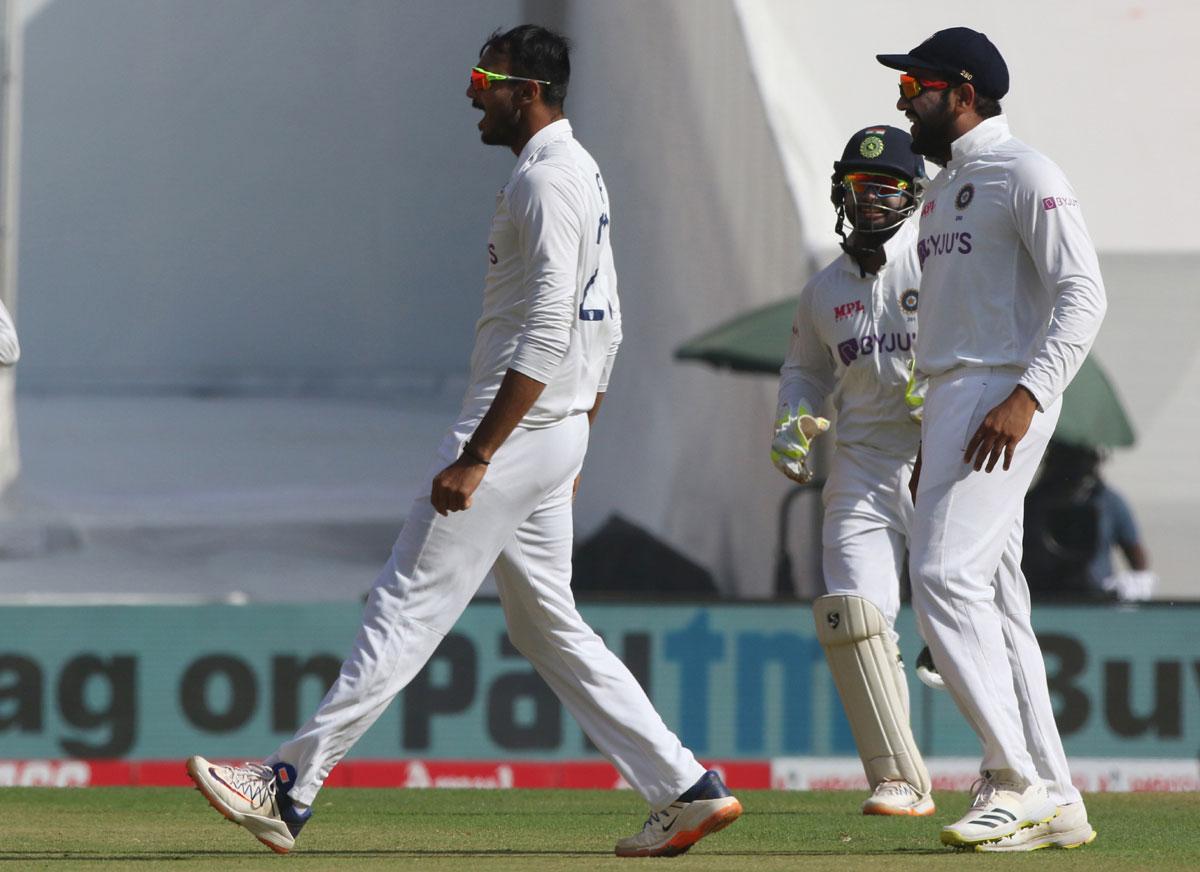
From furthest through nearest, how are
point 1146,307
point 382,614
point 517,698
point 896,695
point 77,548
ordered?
1. point 77,548
2. point 1146,307
3. point 517,698
4. point 896,695
5. point 382,614

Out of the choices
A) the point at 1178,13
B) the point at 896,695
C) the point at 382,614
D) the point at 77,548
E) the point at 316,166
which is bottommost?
the point at 77,548

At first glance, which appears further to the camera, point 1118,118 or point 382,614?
point 1118,118

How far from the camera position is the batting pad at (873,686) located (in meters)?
6.09

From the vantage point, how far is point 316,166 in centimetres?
1461

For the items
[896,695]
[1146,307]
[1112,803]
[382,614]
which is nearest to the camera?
[382,614]

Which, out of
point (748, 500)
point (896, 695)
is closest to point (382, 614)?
point (896, 695)

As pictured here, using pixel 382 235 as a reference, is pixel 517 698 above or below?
below

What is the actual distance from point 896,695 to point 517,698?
325cm

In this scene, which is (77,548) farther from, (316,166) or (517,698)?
(517,698)

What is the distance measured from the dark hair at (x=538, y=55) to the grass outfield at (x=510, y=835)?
1.71 meters

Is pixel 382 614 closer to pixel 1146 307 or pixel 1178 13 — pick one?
pixel 1146 307

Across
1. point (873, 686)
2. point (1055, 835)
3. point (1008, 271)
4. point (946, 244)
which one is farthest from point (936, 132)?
point (873, 686)

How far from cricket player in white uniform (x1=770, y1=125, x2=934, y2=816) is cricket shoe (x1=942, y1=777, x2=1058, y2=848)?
1.20m

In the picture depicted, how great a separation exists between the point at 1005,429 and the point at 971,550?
0.29 m
